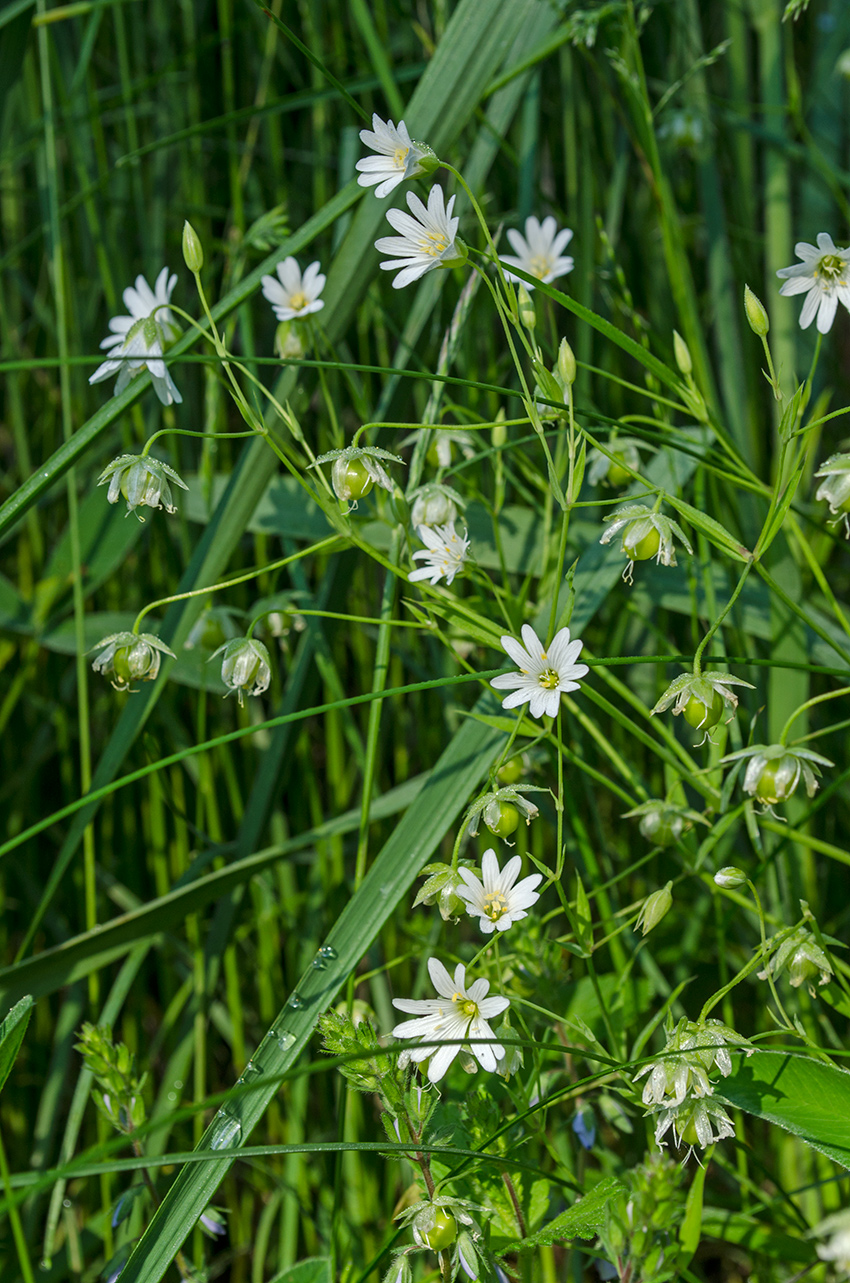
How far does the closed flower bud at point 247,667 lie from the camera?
707 mm

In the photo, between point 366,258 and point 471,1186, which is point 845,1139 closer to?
point 471,1186

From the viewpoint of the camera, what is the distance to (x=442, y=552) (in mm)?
749

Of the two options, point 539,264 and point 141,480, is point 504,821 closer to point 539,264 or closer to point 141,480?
point 141,480

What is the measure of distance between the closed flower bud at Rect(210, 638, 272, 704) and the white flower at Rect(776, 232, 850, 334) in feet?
1.46

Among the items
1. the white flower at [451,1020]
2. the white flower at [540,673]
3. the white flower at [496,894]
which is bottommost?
the white flower at [451,1020]

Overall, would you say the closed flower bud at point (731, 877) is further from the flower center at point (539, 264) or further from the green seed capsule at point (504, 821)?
the flower center at point (539, 264)

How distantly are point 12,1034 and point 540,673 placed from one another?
417 mm

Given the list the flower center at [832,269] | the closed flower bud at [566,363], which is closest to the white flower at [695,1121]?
the closed flower bud at [566,363]

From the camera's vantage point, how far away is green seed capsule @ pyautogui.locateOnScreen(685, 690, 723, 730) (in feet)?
2.08

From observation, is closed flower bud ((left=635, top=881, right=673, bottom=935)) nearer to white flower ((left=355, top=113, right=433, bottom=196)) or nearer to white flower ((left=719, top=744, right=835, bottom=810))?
white flower ((left=719, top=744, right=835, bottom=810))

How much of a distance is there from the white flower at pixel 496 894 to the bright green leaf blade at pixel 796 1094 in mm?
180

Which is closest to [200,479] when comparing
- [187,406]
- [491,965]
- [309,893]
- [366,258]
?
[187,406]

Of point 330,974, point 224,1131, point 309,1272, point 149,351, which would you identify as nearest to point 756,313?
point 149,351

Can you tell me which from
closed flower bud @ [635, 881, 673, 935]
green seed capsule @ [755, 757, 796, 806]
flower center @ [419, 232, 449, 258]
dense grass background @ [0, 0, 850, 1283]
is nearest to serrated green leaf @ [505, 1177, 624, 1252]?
dense grass background @ [0, 0, 850, 1283]
